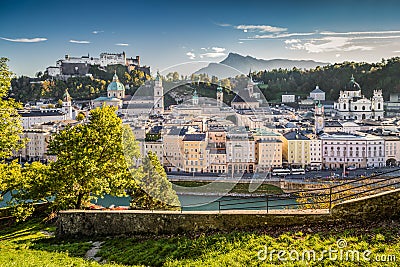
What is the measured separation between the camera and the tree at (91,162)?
5695mm

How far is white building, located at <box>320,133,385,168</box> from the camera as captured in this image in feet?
82.1

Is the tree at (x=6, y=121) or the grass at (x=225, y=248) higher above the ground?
the tree at (x=6, y=121)

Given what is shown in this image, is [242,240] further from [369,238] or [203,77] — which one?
[203,77]

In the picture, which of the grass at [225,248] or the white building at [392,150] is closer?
the grass at [225,248]

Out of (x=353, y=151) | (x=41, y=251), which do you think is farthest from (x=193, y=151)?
(x=353, y=151)

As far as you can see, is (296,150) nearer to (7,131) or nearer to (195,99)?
(195,99)

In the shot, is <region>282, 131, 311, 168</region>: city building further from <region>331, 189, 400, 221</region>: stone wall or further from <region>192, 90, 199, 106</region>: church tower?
<region>331, 189, 400, 221</region>: stone wall

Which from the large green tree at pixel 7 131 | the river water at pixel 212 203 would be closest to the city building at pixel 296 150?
the river water at pixel 212 203

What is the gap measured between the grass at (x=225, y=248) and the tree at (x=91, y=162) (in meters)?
1.67

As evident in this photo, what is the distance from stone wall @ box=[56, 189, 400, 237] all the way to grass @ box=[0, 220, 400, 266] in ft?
0.27

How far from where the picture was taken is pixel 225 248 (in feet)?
10.8

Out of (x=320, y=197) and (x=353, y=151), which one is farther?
(x=353, y=151)

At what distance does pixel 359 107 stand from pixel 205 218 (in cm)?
3669

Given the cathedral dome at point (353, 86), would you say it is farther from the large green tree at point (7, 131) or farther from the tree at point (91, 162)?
the large green tree at point (7, 131)
